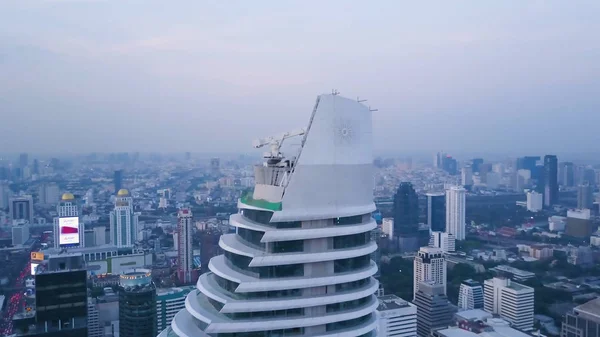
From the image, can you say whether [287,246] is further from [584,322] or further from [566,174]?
[566,174]

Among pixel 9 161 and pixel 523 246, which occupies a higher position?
pixel 9 161

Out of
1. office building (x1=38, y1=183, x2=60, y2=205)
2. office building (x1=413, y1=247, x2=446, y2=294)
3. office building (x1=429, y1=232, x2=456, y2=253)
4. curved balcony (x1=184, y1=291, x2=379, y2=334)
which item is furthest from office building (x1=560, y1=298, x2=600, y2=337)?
office building (x1=38, y1=183, x2=60, y2=205)

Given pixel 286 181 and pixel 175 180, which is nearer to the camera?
pixel 286 181

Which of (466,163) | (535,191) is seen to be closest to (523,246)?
(535,191)

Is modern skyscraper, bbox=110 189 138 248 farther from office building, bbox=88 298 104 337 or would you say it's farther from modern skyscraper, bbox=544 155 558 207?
modern skyscraper, bbox=544 155 558 207

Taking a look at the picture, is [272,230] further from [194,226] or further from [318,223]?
[194,226]

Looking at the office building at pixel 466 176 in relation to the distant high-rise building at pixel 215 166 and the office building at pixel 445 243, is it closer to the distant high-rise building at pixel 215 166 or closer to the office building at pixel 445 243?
the office building at pixel 445 243

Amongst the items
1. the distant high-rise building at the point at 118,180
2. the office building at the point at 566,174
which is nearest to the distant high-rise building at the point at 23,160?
the distant high-rise building at the point at 118,180
